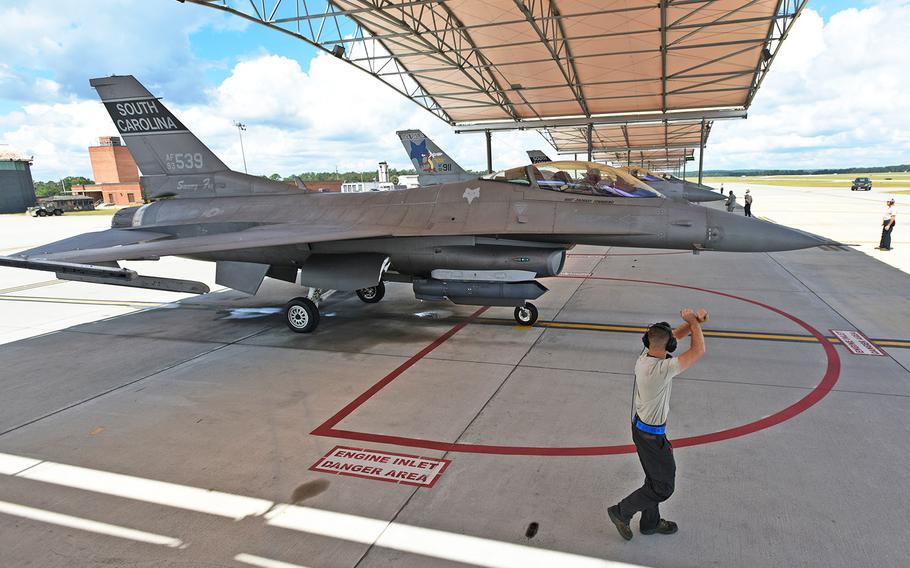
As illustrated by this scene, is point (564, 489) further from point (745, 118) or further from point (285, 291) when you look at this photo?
point (745, 118)

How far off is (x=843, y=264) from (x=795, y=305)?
5.66 metres

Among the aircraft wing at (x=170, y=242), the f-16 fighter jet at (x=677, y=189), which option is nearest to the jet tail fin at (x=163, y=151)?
the aircraft wing at (x=170, y=242)

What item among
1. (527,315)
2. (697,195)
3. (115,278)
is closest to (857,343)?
(527,315)

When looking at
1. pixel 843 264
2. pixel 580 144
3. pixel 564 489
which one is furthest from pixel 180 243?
pixel 580 144

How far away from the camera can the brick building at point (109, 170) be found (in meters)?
77.8

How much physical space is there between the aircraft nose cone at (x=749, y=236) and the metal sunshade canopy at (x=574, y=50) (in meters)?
9.92

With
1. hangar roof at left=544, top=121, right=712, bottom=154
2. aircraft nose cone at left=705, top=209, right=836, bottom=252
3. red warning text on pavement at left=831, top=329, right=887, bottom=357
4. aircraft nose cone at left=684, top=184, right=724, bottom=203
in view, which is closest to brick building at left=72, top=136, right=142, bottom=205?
hangar roof at left=544, top=121, right=712, bottom=154

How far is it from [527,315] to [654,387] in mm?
5347

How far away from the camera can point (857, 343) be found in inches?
272

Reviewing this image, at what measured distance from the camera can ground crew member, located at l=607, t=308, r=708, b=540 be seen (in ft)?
9.33

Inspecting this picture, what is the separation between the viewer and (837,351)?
661 cm

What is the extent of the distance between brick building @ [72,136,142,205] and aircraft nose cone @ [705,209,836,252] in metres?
91.7

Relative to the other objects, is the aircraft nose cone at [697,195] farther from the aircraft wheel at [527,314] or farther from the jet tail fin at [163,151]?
the jet tail fin at [163,151]

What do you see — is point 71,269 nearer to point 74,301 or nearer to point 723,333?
point 74,301
